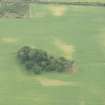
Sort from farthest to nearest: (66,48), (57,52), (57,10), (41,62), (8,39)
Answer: (57,10) → (8,39) → (66,48) → (57,52) → (41,62)

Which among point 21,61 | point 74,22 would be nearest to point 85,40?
point 74,22

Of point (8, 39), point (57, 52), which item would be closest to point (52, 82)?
point (57, 52)

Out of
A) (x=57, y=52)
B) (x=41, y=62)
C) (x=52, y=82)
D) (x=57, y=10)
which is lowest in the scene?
(x=52, y=82)

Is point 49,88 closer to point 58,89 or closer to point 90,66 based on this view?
point 58,89

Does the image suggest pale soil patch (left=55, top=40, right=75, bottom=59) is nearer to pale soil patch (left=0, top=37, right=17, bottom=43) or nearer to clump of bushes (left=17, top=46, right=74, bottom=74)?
clump of bushes (left=17, top=46, right=74, bottom=74)

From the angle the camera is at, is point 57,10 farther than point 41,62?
Yes

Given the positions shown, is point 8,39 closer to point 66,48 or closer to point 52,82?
point 66,48

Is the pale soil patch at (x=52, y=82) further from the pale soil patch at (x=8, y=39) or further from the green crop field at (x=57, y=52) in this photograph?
the pale soil patch at (x=8, y=39)
